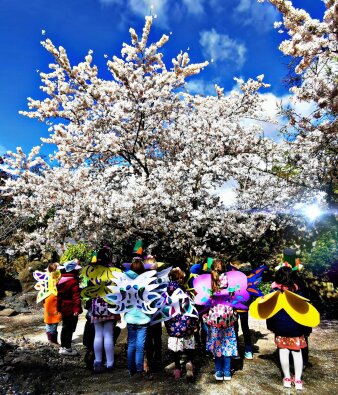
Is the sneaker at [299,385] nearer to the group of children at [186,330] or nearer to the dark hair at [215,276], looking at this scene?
the group of children at [186,330]

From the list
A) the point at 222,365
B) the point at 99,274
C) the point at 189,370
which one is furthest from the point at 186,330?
the point at 99,274

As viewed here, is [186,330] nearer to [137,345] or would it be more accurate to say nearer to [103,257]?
[137,345]

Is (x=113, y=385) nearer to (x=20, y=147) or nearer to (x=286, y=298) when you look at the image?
(x=286, y=298)

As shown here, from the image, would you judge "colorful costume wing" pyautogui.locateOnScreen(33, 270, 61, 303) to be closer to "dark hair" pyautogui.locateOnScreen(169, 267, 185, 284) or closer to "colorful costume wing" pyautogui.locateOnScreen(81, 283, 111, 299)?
"colorful costume wing" pyautogui.locateOnScreen(81, 283, 111, 299)

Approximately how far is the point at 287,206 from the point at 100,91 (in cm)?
663

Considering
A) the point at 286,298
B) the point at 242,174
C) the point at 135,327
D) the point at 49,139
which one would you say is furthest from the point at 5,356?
the point at 242,174

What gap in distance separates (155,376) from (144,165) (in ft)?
19.3

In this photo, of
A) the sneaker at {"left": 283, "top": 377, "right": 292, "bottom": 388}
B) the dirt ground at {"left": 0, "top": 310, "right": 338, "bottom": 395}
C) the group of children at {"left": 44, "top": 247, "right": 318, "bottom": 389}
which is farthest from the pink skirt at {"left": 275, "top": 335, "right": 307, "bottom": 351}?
the dirt ground at {"left": 0, "top": 310, "right": 338, "bottom": 395}

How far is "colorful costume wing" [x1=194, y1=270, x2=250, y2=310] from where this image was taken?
3.99 metres

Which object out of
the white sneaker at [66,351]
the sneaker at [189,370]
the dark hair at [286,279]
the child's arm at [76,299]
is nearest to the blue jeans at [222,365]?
the sneaker at [189,370]

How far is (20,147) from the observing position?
10109 mm

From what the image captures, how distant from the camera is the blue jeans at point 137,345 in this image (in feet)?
13.4

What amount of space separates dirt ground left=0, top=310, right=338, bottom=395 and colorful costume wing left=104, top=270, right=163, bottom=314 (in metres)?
0.91

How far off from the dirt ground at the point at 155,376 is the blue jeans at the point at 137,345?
18 cm
